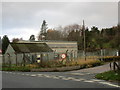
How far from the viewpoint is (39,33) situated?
11694 centimetres

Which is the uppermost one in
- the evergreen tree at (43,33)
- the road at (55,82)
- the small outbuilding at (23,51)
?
the evergreen tree at (43,33)

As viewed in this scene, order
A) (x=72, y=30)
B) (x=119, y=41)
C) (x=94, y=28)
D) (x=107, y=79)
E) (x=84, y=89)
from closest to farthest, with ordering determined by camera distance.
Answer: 1. (x=84, y=89)
2. (x=107, y=79)
3. (x=119, y=41)
4. (x=94, y=28)
5. (x=72, y=30)

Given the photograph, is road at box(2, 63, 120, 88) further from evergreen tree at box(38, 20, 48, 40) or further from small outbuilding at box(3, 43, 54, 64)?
evergreen tree at box(38, 20, 48, 40)

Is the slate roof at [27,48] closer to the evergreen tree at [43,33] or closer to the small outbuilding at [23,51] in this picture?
the small outbuilding at [23,51]

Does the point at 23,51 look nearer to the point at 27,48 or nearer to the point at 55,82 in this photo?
the point at 27,48

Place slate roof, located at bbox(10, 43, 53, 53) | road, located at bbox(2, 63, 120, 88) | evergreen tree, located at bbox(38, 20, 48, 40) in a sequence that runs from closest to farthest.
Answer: road, located at bbox(2, 63, 120, 88)
slate roof, located at bbox(10, 43, 53, 53)
evergreen tree, located at bbox(38, 20, 48, 40)

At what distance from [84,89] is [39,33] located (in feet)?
354

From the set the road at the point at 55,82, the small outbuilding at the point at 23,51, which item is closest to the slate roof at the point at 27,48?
the small outbuilding at the point at 23,51

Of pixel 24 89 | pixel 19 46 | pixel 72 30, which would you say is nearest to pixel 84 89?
pixel 24 89

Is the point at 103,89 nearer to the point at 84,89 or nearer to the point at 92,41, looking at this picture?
the point at 84,89

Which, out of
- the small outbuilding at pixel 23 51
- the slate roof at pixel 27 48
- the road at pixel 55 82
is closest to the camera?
the road at pixel 55 82

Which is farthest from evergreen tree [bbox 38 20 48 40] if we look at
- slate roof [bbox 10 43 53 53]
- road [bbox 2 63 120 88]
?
road [bbox 2 63 120 88]

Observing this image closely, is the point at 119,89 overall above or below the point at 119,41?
below

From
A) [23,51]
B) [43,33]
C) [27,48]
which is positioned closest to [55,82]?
[23,51]
